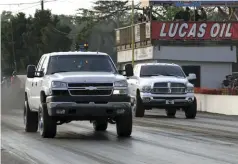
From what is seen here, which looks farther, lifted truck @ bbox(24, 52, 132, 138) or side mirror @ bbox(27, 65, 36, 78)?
side mirror @ bbox(27, 65, 36, 78)

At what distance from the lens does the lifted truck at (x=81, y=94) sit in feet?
47.3

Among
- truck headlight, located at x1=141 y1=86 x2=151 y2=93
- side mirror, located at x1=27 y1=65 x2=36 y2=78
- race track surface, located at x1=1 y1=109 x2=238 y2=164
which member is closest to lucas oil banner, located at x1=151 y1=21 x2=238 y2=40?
truck headlight, located at x1=141 y1=86 x2=151 y2=93

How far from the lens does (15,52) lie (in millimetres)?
81688

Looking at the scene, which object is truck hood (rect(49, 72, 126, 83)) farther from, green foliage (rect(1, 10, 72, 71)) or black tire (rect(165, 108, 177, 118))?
green foliage (rect(1, 10, 72, 71))

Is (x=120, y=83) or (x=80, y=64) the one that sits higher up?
(x=80, y=64)

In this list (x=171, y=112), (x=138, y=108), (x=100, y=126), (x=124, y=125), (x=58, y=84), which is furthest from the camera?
(x=171, y=112)

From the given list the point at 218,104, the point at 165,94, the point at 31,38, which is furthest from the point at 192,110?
the point at 31,38

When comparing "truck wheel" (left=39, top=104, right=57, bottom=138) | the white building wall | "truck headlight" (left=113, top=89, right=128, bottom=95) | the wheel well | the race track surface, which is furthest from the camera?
the white building wall

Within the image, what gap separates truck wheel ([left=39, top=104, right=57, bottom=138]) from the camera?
14.8 metres

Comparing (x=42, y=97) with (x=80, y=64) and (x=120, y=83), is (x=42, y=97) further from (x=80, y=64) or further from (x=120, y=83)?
(x=120, y=83)

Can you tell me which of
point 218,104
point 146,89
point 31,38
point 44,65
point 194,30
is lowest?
point 218,104

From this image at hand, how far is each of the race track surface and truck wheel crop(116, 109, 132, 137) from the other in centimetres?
19

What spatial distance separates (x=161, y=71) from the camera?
81.8 feet

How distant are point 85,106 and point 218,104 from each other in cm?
1531
